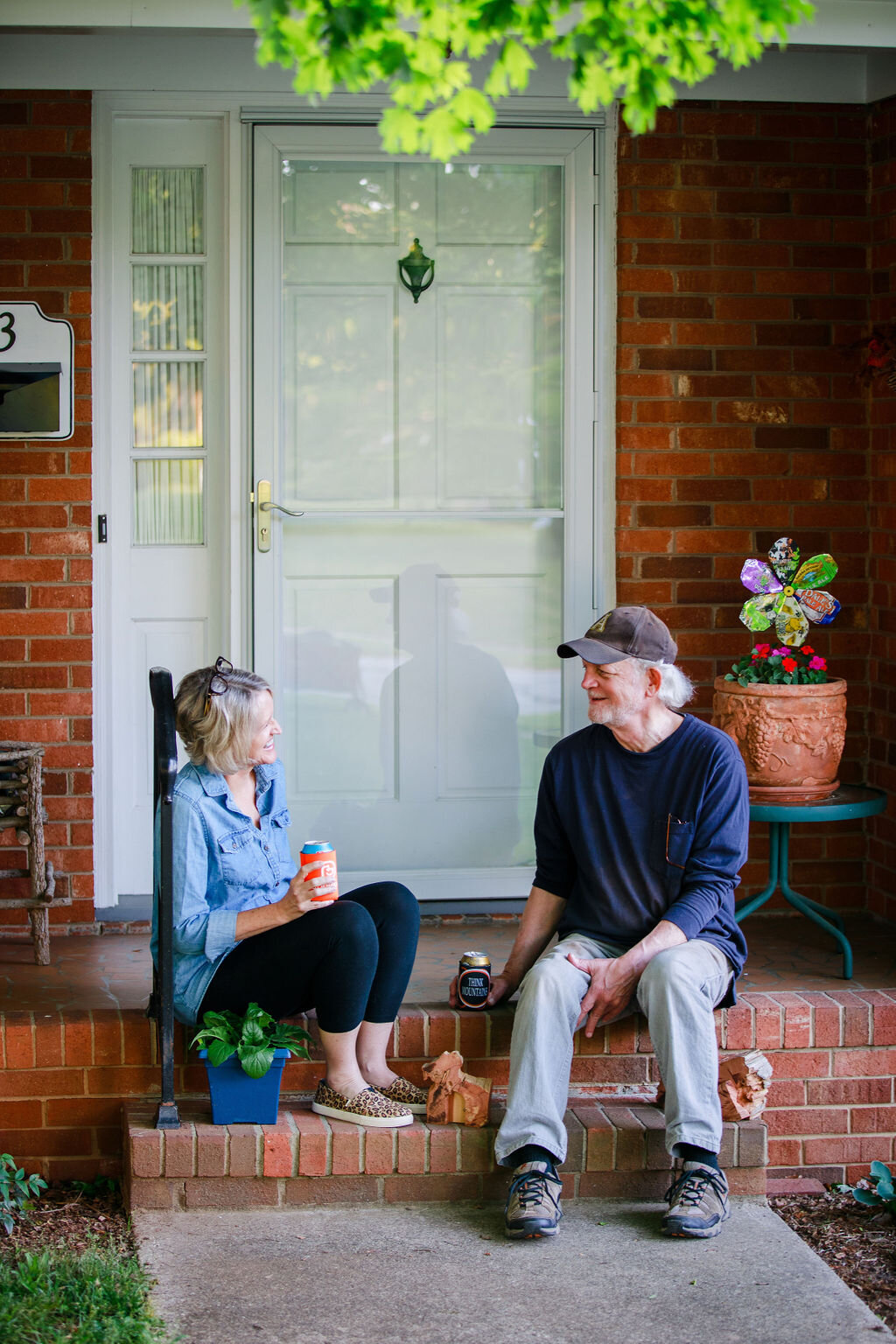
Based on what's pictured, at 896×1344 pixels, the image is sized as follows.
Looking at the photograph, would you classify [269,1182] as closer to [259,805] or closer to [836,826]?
[259,805]

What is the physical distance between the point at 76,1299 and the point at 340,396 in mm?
2692

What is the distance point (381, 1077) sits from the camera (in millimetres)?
3381

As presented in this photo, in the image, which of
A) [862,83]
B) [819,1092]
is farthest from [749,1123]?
[862,83]

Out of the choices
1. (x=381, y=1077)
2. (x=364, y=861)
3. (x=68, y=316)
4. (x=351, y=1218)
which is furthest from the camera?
(x=364, y=861)

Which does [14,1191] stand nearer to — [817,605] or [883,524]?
[817,605]

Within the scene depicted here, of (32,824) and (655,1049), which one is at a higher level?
(32,824)

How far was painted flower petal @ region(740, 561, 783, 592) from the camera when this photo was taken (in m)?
4.08

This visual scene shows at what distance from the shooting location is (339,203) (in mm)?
4449

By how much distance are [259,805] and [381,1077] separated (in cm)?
69

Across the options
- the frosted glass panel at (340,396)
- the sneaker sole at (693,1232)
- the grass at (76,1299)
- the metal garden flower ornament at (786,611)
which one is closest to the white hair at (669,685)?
the metal garden flower ornament at (786,611)

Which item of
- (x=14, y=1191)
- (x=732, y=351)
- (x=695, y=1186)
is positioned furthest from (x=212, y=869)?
(x=732, y=351)

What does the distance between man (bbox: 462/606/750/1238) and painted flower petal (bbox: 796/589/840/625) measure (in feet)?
2.54

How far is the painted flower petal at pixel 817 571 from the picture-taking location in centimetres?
406

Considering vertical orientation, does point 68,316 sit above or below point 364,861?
above
